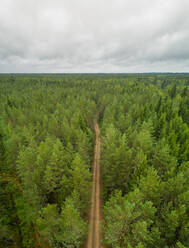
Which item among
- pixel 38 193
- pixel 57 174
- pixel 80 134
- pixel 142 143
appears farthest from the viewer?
pixel 80 134

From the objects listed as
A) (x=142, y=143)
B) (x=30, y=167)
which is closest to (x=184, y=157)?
(x=142, y=143)

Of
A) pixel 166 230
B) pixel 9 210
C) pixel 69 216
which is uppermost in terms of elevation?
pixel 69 216

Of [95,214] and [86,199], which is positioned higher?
[86,199]

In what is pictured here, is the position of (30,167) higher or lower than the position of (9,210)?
higher

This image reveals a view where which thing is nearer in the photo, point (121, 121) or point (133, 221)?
point (133, 221)

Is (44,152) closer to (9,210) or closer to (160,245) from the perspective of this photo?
(9,210)

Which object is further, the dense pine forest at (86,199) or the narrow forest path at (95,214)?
the narrow forest path at (95,214)

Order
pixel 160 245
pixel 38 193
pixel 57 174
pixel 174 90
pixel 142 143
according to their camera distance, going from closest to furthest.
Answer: pixel 160 245 → pixel 38 193 → pixel 57 174 → pixel 142 143 → pixel 174 90

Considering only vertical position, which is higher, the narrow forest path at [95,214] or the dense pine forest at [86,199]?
the dense pine forest at [86,199]

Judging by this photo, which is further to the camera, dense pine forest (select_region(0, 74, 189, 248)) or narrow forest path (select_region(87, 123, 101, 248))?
narrow forest path (select_region(87, 123, 101, 248))

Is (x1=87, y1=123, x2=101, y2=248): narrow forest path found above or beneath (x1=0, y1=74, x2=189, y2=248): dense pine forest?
beneath

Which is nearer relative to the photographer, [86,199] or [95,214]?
[86,199]
